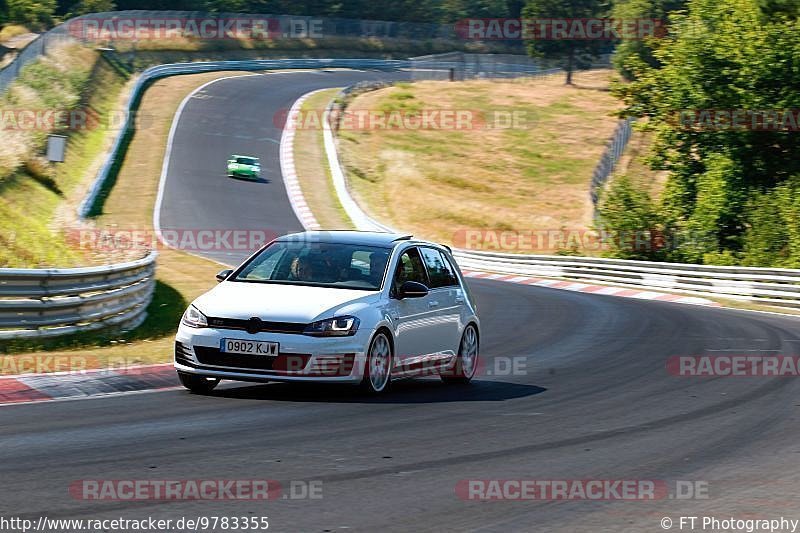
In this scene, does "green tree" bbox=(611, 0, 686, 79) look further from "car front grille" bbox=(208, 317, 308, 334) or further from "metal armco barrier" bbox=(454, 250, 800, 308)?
"car front grille" bbox=(208, 317, 308, 334)

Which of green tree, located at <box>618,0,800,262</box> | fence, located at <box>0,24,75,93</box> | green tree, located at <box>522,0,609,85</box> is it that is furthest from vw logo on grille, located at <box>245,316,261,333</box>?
green tree, located at <box>522,0,609,85</box>

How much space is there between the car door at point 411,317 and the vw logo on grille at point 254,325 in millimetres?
1385

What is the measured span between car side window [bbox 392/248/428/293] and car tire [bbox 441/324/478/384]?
3.32 feet

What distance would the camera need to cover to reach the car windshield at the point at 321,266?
11.3 metres

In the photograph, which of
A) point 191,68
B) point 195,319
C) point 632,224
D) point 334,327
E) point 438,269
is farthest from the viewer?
point 191,68

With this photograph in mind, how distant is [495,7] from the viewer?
13112 cm

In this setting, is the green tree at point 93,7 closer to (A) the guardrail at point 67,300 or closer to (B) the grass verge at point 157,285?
(B) the grass verge at point 157,285

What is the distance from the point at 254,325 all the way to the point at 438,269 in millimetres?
2863

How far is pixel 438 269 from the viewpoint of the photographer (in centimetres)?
1262

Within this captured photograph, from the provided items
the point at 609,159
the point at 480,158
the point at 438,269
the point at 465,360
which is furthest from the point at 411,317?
the point at 480,158

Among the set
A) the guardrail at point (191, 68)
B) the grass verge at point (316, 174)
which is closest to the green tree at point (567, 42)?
the guardrail at point (191, 68)

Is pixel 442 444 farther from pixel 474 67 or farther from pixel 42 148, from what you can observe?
pixel 474 67

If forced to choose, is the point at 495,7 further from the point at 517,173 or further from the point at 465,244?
the point at 465,244

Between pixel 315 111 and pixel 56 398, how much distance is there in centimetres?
5671
